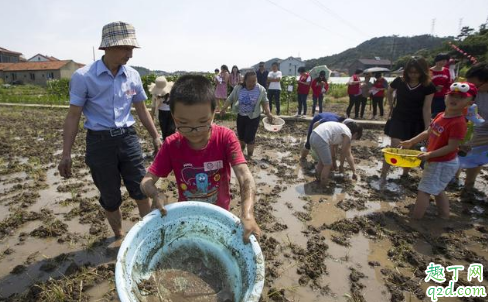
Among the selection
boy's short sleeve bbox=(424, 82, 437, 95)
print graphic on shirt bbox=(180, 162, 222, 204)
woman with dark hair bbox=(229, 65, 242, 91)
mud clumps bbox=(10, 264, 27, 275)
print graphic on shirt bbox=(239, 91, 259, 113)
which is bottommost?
mud clumps bbox=(10, 264, 27, 275)

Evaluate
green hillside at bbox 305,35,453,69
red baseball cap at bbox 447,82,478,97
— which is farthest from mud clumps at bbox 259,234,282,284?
green hillside at bbox 305,35,453,69

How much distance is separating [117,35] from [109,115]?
66 cm

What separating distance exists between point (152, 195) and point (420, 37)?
133666mm

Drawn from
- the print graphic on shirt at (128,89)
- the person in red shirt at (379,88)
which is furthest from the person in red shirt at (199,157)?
the person in red shirt at (379,88)

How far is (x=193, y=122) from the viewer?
1.58m

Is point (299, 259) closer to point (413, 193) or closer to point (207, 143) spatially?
point (207, 143)

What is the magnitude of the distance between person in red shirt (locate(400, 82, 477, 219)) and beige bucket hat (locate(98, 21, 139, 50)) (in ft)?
10.8

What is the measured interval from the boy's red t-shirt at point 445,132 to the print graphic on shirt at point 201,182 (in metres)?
2.81

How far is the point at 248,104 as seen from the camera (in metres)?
5.68

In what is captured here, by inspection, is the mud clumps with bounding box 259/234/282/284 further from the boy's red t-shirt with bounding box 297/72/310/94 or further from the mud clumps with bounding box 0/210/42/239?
the boy's red t-shirt with bounding box 297/72/310/94

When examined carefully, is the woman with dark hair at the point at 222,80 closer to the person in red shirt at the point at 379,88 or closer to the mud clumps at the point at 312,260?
the person in red shirt at the point at 379,88

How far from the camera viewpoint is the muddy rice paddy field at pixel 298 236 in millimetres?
2477

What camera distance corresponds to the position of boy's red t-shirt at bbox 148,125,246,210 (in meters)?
1.81

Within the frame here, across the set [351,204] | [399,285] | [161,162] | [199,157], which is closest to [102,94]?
[161,162]
